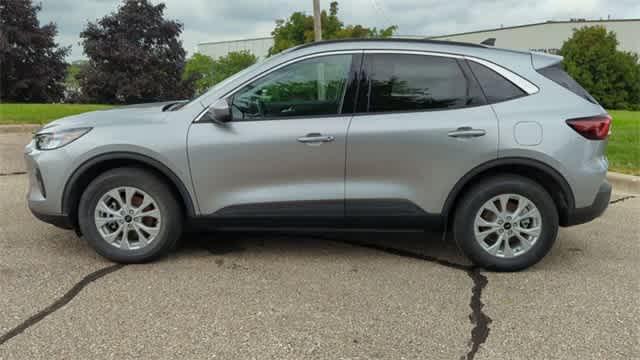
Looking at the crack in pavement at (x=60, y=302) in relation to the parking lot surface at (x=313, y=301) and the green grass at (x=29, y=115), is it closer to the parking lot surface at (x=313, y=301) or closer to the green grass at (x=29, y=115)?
the parking lot surface at (x=313, y=301)

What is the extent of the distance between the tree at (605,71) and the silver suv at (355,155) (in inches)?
1308

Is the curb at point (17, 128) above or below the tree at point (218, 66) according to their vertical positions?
below

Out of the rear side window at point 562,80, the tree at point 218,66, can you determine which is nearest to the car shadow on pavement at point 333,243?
the rear side window at point 562,80

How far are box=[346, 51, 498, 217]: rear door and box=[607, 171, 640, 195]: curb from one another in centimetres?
387

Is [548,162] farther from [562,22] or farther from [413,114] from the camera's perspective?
[562,22]

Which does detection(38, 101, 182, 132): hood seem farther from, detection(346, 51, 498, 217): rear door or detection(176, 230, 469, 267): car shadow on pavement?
detection(346, 51, 498, 217): rear door

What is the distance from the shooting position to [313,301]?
3.54 meters

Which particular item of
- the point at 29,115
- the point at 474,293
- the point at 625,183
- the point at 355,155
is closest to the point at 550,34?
the point at 29,115

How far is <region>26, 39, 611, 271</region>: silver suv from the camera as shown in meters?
3.91

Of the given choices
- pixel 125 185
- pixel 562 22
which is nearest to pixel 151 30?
pixel 125 185

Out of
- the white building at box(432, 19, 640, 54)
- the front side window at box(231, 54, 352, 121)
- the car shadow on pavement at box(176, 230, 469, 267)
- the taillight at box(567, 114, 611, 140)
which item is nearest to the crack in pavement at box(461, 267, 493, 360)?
the car shadow on pavement at box(176, 230, 469, 267)

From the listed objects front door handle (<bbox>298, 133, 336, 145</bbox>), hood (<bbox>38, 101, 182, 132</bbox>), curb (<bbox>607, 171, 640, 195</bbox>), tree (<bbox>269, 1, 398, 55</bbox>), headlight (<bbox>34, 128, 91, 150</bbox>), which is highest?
tree (<bbox>269, 1, 398, 55</bbox>)

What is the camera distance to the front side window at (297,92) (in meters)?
4.01

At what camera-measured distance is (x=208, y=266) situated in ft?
13.5
